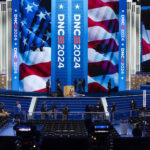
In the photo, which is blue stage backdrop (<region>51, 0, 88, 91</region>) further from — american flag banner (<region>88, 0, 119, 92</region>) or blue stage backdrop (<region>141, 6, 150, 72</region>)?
blue stage backdrop (<region>141, 6, 150, 72</region>)

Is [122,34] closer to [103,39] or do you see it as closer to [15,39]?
[103,39]

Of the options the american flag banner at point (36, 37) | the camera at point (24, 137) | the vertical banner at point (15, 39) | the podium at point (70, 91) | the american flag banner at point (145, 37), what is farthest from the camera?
the american flag banner at point (145, 37)

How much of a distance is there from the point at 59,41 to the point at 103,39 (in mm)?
3989

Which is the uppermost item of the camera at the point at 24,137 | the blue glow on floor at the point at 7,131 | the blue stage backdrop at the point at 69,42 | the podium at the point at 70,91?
the blue stage backdrop at the point at 69,42

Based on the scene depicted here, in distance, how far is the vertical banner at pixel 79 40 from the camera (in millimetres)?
37812

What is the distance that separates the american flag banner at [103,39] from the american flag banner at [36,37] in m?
3.82

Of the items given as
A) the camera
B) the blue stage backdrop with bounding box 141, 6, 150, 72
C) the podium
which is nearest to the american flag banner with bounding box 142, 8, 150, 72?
the blue stage backdrop with bounding box 141, 6, 150, 72

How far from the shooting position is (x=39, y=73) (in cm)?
3778

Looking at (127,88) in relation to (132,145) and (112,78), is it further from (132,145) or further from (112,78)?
(132,145)

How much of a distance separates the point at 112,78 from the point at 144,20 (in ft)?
25.2

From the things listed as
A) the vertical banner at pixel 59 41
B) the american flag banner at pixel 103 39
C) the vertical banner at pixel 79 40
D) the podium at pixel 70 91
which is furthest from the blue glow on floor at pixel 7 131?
the american flag banner at pixel 103 39

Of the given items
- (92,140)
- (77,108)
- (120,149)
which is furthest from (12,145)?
(77,108)

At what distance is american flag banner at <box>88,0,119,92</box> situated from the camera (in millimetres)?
37656

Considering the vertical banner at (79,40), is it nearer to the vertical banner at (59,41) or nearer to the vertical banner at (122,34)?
the vertical banner at (59,41)
